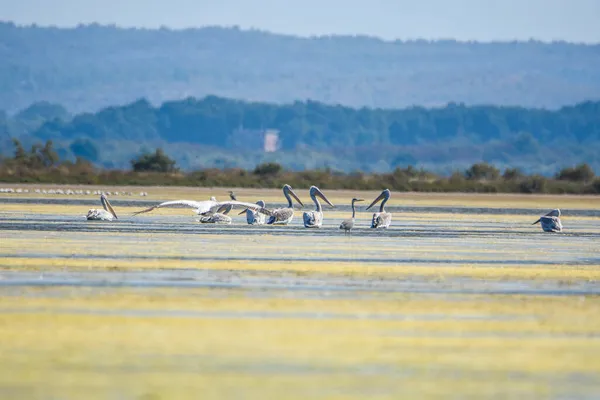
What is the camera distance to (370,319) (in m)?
12.6

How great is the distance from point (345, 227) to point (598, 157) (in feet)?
466

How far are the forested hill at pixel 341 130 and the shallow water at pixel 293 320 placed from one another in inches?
5766

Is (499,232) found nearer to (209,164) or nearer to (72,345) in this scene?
(72,345)

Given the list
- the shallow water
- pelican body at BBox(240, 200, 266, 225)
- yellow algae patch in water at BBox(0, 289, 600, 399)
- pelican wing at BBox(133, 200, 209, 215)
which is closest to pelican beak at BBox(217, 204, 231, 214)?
pelican wing at BBox(133, 200, 209, 215)

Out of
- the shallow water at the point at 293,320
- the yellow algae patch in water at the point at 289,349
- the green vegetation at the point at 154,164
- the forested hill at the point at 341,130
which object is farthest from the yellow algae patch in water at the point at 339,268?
the forested hill at the point at 341,130

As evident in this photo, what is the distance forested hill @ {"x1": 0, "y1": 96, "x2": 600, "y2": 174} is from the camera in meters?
168

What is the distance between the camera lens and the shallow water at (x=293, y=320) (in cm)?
966

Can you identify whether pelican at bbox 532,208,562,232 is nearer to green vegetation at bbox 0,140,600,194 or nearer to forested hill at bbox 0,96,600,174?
green vegetation at bbox 0,140,600,194

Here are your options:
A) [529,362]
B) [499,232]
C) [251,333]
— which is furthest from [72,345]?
[499,232]

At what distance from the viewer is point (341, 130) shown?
7283 inches

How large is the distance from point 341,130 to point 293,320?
172929mm

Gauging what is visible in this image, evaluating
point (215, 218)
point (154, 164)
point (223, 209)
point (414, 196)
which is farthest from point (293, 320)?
point (154, 164)

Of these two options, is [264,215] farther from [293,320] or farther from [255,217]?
[293,320]

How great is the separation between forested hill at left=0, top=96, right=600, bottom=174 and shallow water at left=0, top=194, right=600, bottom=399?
14645 cm
